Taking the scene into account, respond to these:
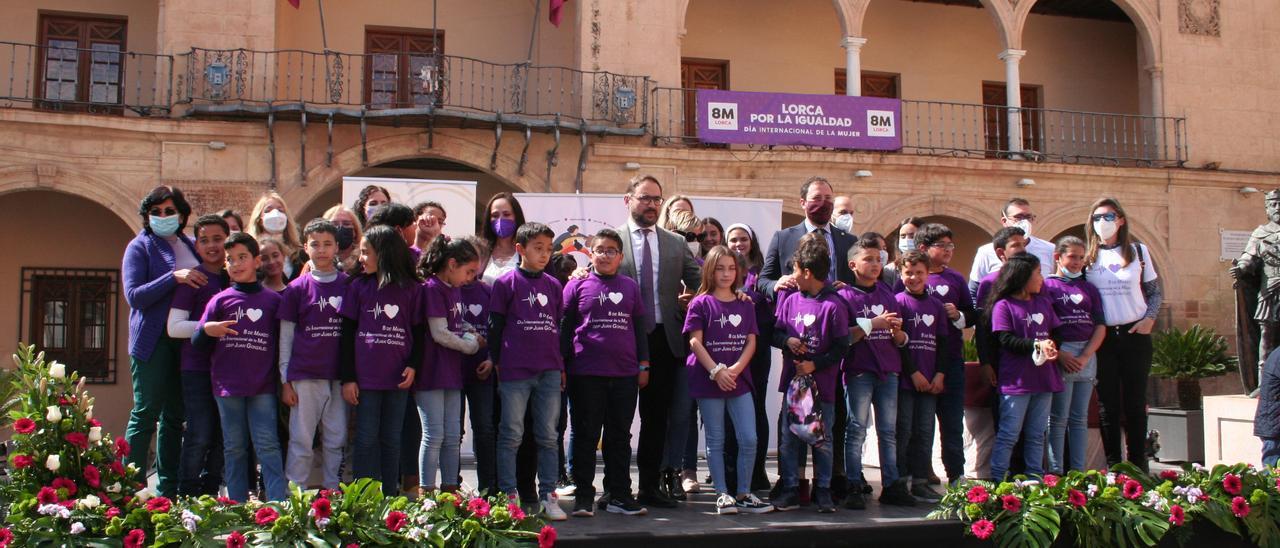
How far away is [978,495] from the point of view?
5207 mm

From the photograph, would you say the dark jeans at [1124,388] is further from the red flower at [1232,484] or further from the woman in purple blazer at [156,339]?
the woman in purple blazer at [156,339]

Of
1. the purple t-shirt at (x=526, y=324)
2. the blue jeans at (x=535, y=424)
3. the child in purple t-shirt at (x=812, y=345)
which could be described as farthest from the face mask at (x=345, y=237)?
the child in purple t-shirt at (x=812, y=345)

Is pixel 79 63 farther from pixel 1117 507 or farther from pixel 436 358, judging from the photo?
pixel 1117 507

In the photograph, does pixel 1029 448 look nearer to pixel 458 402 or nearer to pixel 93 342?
pixel 458 402

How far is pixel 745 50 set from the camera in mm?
16469

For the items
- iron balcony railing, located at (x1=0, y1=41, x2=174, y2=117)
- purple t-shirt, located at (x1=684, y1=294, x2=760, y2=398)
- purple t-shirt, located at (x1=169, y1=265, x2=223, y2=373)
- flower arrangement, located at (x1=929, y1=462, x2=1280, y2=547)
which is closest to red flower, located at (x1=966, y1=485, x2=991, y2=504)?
flower arrangement, located at (x1=929, y1=462, x2=1280, y2=547)

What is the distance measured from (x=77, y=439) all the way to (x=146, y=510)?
1.57ft

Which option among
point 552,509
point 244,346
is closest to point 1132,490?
point 552,509

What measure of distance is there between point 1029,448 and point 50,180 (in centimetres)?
1147

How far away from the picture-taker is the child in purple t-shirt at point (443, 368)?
17.7 ft

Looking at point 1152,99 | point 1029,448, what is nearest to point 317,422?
point 1029,448

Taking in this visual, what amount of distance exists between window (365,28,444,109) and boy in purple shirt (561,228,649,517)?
956 centimetres

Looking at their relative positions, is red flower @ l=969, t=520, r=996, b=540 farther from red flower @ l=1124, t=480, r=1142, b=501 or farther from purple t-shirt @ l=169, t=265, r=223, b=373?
purple t-shirt @ l=169, t=265, r=223, b=373

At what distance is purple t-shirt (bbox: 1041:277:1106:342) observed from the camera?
6.50 metres
